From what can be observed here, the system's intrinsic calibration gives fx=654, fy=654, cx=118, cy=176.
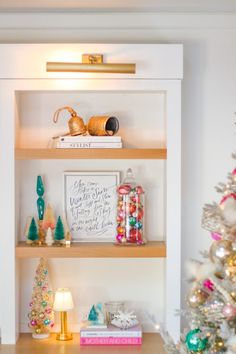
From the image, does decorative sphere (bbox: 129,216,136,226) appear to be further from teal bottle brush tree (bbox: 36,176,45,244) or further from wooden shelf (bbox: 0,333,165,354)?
wooden shelf (bbox: 0,333,165,354)

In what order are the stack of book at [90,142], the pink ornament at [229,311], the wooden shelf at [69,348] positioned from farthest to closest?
1. the stack of book at [90,142]
2. the wooden shelf at [69,348]
3. the pink ornament at [229,311]

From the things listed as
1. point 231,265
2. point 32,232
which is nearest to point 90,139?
point 32,232

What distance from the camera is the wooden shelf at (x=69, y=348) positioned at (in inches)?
124

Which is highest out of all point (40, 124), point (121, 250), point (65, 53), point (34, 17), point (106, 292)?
point (34, 17)

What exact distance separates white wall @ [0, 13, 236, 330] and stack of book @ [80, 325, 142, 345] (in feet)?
1.67

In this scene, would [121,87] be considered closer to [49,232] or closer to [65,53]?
[65,53]

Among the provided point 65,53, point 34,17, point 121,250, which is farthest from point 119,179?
point 34,17

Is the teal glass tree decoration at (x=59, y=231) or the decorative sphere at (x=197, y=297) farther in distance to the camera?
the teal glass tree decoration at (x=59, y=231)

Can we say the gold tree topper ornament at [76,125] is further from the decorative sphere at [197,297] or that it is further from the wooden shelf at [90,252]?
the decorative sphere at [197,297]

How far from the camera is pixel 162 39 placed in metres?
3.39

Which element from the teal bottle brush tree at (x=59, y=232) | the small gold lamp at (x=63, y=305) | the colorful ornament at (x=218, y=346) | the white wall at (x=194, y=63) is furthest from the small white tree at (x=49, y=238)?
the colorful ornament at (x=218, y=346)

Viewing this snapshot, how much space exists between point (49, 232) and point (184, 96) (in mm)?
997

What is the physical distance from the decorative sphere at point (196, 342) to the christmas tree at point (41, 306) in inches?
53.9

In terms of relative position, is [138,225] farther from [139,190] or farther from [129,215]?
[139,190]
